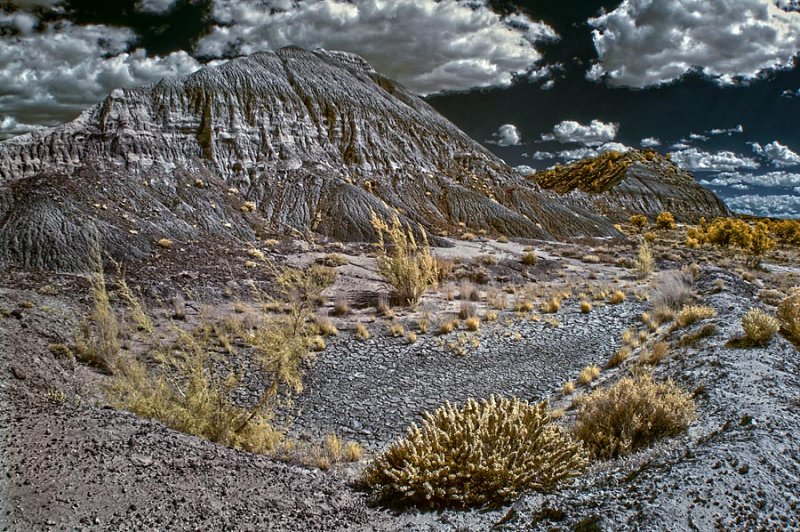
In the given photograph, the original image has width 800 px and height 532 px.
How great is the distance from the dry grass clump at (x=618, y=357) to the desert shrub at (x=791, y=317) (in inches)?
124

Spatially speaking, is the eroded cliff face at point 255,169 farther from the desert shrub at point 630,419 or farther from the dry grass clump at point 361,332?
the desert shrub at point 630,419

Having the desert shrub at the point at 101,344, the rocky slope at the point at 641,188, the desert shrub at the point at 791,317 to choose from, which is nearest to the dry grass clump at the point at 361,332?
the desert shrub at the point at 101,344

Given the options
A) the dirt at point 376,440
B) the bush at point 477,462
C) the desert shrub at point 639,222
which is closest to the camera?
the dirt at point 376,440

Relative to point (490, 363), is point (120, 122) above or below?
above

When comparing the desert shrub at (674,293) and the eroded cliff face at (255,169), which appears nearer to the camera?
the desert shrub at (674,293)

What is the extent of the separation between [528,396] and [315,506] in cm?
588

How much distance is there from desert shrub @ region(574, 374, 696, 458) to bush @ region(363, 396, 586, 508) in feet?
1.97

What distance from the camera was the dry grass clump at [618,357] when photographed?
1116cm

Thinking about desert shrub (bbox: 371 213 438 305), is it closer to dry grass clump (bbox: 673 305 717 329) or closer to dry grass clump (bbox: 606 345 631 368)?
dry grass clump (bbox: 606 345 631 368)

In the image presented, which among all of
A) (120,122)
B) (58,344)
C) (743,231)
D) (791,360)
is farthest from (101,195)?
(743,231)

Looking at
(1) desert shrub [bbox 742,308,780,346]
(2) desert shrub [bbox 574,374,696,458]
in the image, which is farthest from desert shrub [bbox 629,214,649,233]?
(2) desert shrub [bbox 574,374,696,458]

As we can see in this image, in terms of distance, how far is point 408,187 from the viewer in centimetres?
4150

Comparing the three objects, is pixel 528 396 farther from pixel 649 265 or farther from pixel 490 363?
pixel 649 265

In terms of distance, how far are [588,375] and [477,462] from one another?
18.8ft
